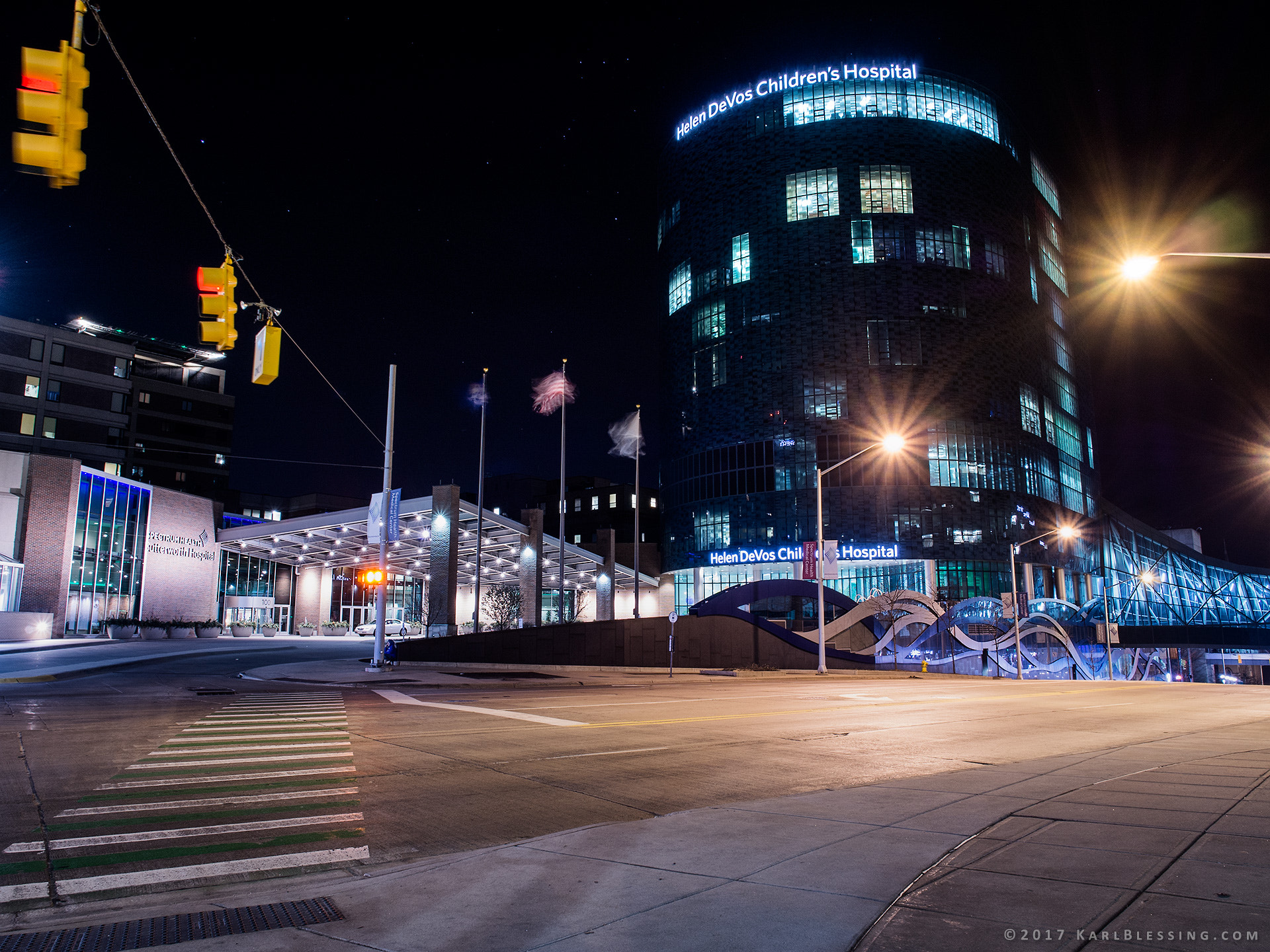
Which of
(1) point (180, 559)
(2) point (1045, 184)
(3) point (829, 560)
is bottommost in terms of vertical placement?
(3) point (829, 560)

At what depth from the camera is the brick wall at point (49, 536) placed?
4694cm

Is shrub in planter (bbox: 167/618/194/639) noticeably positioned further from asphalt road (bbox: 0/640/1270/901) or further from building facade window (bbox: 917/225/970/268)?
building facade window (bbox: 917/225/970/268)

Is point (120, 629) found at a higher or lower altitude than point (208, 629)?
higher

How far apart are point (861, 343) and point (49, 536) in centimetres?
6696

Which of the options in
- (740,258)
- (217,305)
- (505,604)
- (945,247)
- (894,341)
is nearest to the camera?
(217,305)

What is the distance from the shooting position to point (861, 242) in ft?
274

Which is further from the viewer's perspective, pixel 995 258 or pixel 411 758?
pixel 995 258

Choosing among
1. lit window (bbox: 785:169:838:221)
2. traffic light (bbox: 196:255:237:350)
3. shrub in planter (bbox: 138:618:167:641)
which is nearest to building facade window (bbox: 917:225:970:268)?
lit window (bbox: 785:169:838:221)

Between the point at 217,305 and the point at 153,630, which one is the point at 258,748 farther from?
the point at 153,630

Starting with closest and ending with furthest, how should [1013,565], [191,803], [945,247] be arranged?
1. [191,803]
2. [1013,565]
3. [945,247]

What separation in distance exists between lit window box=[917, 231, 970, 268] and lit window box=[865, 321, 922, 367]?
24.1ft

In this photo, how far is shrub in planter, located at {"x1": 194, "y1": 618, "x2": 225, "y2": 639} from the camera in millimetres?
59656

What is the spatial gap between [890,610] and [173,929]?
175 ft

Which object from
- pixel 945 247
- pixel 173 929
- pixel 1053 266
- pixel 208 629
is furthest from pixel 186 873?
pixel 1053 266
